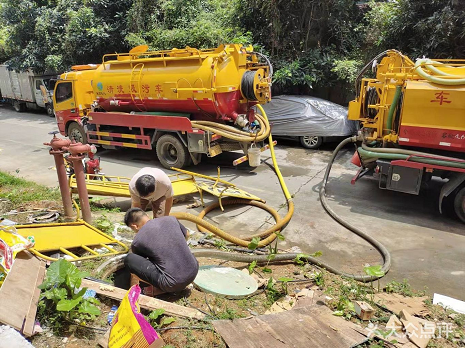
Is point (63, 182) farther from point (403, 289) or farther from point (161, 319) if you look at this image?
point (403, 289)

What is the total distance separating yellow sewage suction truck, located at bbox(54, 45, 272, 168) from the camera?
8.05 meters

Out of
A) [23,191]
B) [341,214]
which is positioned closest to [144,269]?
[341,214]

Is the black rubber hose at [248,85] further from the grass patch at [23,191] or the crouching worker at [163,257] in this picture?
the crouching worker at [163,257]

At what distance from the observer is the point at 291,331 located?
9.95 feet

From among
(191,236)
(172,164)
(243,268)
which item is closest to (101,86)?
(172,164)

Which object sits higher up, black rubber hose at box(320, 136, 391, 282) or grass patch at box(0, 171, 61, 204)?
grass patch at box(0, 171, 61, 204)

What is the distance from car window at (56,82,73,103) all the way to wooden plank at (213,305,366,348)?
9.51 metres

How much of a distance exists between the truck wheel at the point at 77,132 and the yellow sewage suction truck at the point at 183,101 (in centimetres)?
79

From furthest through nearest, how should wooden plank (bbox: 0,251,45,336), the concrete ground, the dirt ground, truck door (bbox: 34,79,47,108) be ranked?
1. truck door (bbox: 34,79,47,108)
2. the concrete ground
3. the dirt ground
4. wooden plank (bbox: 0,251,45,336)

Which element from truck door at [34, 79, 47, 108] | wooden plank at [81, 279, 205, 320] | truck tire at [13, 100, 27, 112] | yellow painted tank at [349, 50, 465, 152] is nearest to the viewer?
wooden plank at [81, 279, 205, 320]

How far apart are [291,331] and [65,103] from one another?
10196 mm

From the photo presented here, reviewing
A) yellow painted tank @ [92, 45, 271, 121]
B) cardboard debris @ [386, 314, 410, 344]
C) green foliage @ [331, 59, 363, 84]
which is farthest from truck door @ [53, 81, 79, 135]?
cardboard debris @ [386, 314, 410, 344]

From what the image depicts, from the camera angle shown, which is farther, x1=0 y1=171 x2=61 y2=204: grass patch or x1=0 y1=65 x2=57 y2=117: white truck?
x1=0 y1=65 x2=57 y2=117: white truck

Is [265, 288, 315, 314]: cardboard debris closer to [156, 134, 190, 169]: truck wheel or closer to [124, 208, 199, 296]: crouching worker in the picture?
[124, 208, 199, 296]: crouching worker
